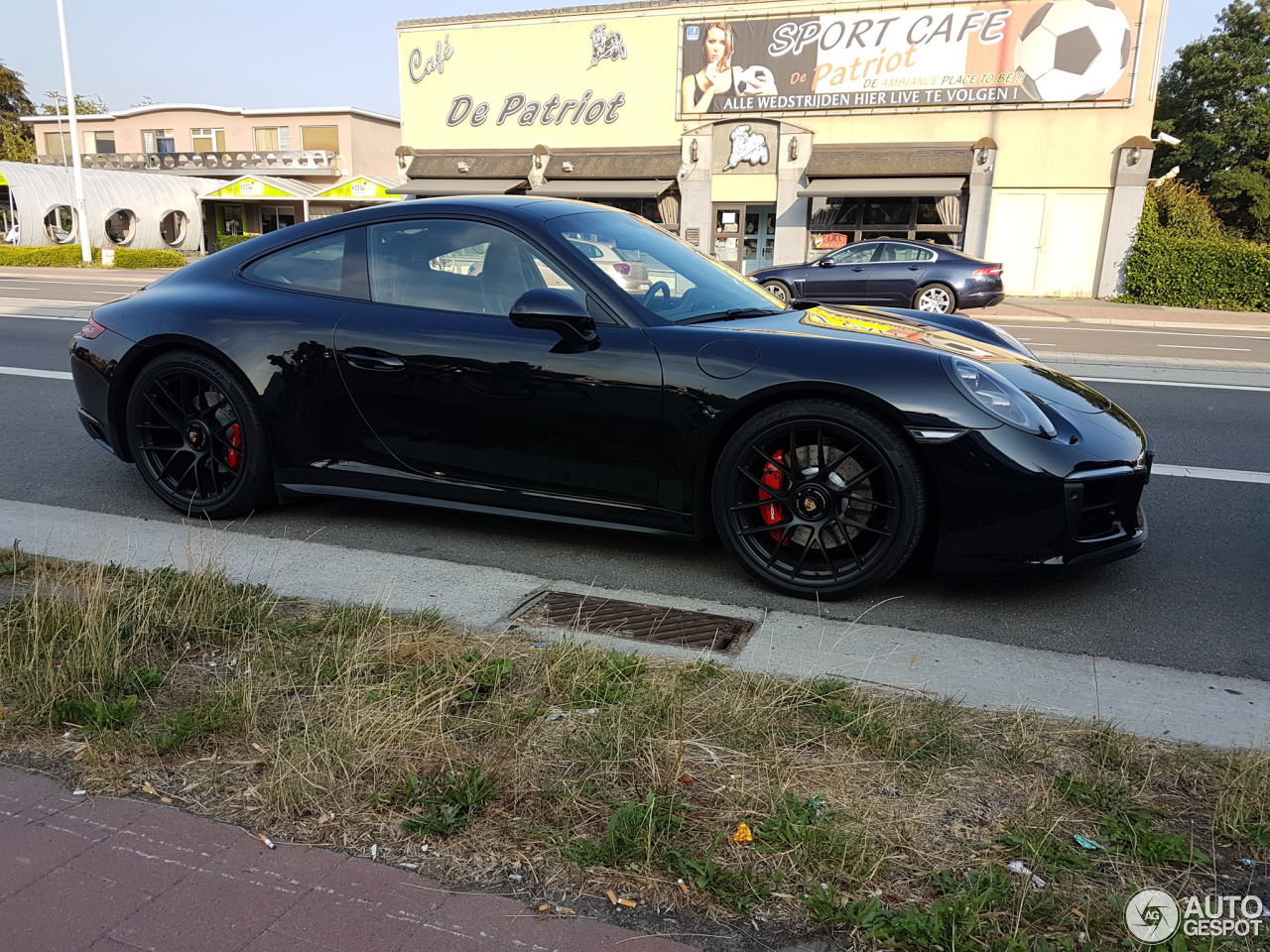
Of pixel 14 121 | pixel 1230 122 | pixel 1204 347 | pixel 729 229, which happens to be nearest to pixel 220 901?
pixel 1204 347

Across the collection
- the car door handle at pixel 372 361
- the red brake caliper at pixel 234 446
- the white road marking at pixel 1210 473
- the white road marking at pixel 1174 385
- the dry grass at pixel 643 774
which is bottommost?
the dry grass at pixel 643 774

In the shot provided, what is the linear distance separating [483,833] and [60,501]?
3825mm

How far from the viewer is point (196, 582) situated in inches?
134

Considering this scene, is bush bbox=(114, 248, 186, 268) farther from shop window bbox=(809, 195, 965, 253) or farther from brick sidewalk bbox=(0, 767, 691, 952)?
brick sidewalk bbox=(0, 767, 691, 952)

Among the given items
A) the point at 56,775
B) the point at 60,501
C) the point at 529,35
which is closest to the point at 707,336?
the point at 56,775

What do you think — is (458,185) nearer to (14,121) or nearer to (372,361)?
(372,361)

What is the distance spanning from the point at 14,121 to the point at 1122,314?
2711 inches

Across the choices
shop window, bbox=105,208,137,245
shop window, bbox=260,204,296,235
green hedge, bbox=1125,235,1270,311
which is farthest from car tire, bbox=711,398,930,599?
shop window, bbox=260,204,296,235

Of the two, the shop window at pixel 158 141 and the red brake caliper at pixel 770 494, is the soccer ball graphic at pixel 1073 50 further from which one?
the shop window at pixel 158 141

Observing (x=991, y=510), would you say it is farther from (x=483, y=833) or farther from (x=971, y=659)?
(x=483, y=833)

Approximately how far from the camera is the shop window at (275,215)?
49.1 metres

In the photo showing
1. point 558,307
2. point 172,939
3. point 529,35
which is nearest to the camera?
point 172,939

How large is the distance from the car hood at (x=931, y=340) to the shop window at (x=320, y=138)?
51.0 metres

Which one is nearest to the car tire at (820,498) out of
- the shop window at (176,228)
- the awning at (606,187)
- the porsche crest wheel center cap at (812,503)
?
the porsche crest wheel center cap at (812,503)
